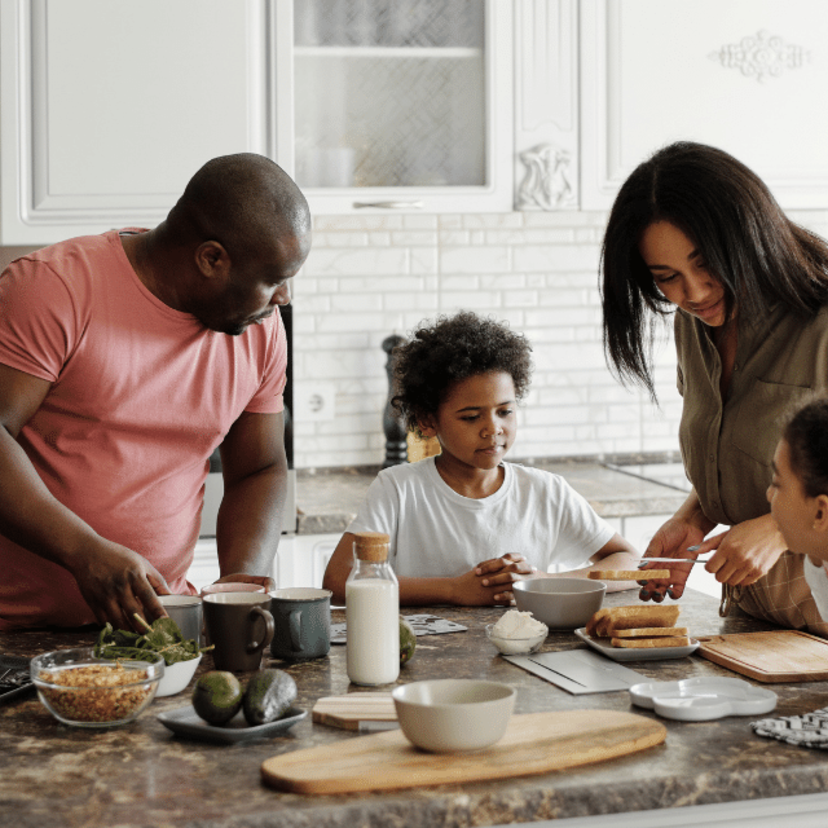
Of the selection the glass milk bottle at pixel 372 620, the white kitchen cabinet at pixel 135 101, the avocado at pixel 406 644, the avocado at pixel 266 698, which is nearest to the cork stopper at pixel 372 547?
the glass milk bottle at pixel 372 620

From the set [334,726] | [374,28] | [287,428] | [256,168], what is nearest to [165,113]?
[374,28]

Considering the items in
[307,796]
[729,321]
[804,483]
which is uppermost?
[729,321]

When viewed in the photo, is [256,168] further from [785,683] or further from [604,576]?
[785,683]

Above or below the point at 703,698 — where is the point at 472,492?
above

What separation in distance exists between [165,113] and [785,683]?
2.13 metres

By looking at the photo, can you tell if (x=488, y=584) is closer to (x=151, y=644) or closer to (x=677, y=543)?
(x=677, y=543)

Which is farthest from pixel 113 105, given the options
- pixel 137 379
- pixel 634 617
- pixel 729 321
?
pixel 634 617

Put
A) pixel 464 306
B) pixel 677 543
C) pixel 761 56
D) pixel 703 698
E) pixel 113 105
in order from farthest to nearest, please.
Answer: pixel 464 306 → pixel 761 56 → pixel 113 105 → pixel 677 543 → pixel 703 698

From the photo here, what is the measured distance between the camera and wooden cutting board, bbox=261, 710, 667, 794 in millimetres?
1111

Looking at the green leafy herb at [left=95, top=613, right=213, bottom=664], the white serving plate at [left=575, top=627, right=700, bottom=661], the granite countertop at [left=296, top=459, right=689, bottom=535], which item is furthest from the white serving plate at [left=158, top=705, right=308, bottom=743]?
the granite countertop at [left=296, top=459, right=689, bottom=535]

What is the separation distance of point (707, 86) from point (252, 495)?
196cm

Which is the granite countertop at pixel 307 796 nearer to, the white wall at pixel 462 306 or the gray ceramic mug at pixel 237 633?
the gray ceramic mug at pixel 237 633

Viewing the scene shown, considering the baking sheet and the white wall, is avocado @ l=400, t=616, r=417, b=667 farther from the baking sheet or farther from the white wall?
the white wall

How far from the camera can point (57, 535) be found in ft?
5.19
